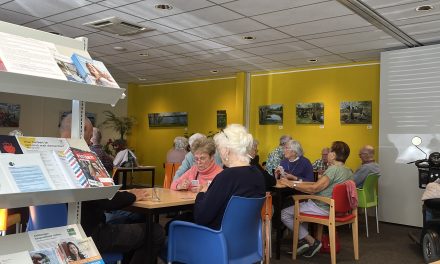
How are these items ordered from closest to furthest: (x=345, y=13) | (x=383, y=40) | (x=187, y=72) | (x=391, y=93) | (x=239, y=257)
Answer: (x=239, y=257) → (x=345, y=13) → (x=383, y=40) → (x=391, y=93) → (x=187, y=72)

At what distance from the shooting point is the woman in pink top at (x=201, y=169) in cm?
383

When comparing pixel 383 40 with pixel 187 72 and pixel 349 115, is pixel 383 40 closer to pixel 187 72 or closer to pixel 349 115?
pixel 349 115

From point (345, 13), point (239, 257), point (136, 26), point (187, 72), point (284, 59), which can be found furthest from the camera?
point (187, 72)

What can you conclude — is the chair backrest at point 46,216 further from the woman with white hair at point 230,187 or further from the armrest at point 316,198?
the armrest at point 316,198

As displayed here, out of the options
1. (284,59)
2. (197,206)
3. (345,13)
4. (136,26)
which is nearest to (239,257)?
(197,206)

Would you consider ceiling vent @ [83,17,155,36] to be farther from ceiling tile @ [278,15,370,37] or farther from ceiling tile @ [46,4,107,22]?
ceiling tile @ [278,15,370,37]

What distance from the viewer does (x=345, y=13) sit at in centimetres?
524

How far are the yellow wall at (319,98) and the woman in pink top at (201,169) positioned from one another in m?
4.99

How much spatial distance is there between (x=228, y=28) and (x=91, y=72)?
4392 mm

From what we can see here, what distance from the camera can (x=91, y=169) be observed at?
184cm

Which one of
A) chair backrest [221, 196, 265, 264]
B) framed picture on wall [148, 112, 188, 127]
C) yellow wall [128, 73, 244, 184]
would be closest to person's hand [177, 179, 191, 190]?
chair backrest [221, 196, 265, 264]

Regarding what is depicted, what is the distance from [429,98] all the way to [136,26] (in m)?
4.63

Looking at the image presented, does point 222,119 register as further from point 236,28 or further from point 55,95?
point 55,95

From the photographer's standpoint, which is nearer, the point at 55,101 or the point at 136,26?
the point at 136,26
